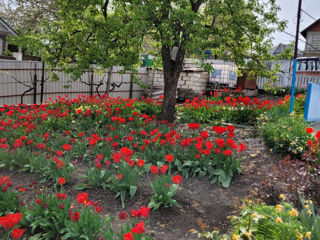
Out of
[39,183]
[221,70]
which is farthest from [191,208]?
[221,70]

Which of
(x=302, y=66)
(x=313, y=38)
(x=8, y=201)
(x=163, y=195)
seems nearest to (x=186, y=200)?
(x=163, y=195)

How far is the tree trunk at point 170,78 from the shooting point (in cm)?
834

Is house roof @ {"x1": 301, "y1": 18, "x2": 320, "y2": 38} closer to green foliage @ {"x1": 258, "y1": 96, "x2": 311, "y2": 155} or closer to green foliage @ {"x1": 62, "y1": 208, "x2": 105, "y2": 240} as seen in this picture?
green foliage @ {"x1": 258, "y1": 96, "x2": 311, "y2": 155}

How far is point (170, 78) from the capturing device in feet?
27.6

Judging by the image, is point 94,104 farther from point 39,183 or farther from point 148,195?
point 148,195

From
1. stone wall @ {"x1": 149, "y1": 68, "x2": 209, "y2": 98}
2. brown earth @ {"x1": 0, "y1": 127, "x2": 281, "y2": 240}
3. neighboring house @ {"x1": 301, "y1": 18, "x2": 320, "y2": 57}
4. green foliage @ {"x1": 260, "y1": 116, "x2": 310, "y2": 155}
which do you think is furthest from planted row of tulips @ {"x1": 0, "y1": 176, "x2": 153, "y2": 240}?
neighboring house @ {"x1": 301, "y1": 18, "x2": 320, "y2": 57}

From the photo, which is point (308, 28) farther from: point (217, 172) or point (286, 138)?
point (217, 172)

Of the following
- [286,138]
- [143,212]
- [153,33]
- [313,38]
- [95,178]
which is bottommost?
[95,178]

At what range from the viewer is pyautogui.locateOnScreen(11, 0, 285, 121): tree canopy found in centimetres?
650

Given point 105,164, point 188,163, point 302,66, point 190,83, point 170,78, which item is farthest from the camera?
point 302,66

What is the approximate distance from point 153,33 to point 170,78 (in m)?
1.45

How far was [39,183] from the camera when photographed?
4.17m

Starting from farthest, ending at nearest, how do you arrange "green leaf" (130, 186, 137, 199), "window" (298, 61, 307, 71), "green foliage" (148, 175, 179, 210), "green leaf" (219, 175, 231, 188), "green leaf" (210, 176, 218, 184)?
"window" (298, 61, 307, 71) < "green leaf" (210, 176, 218, 184) < "green leaf" (219, 175, 231, 188) < "green leaf" (130, 186, 137, 199) < "green foliage" (148, 175, 179, 210)

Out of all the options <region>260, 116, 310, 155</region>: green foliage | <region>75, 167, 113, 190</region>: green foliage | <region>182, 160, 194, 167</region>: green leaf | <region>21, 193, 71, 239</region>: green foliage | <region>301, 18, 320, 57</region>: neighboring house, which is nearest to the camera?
<region>21, 193, 71, 239</region>: green foliage
